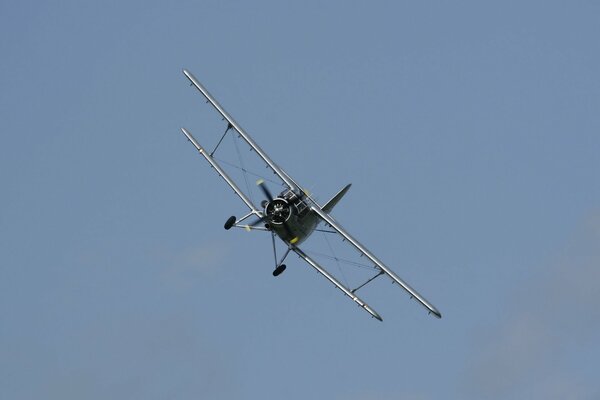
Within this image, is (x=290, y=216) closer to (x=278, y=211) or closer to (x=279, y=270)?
(x=278, y=211)

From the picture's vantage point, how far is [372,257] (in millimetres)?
102062

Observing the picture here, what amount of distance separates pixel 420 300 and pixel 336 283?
15.5 ft

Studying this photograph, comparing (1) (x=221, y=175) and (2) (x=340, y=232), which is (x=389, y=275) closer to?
(2) (x=340, y=232)

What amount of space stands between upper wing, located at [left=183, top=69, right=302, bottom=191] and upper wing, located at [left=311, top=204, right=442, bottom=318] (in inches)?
66.2

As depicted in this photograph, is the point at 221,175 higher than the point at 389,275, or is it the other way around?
the point at 221,175

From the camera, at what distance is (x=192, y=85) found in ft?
350

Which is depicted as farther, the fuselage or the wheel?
the wheel

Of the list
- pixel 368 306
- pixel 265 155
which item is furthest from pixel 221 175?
pixel 368 306

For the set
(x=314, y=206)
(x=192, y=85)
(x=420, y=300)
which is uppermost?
(x=192, y=85)

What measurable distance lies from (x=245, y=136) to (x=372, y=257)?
9033 mm

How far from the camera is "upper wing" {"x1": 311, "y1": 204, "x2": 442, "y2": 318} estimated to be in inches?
3959

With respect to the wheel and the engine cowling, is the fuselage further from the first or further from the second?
the wheel

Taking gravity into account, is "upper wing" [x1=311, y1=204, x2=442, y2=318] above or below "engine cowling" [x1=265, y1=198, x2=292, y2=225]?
below

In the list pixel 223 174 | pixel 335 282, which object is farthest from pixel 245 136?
pixel 335 282
